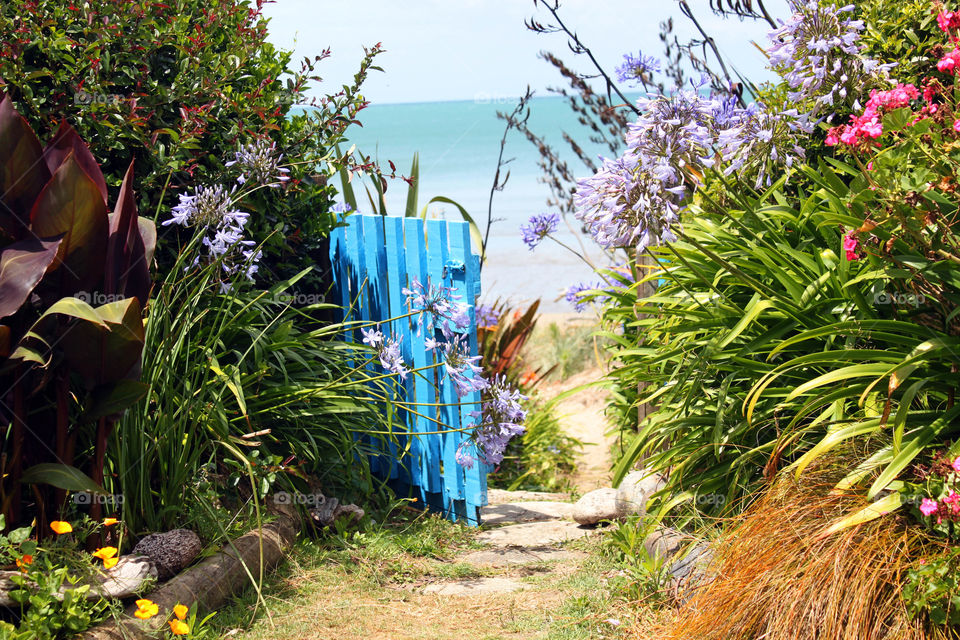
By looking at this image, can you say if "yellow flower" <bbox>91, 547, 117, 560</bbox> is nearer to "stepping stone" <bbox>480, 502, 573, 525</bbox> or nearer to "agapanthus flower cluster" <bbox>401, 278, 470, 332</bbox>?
"agapanthus flower cluster" <bbox>401, 278, 470, 332</bbox>

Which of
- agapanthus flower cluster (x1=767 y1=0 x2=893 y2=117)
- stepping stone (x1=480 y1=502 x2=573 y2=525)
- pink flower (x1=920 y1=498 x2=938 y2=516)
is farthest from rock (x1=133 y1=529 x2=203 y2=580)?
agapanthus flower cluster (x1=767 y1=0 x2=893 y2=117)

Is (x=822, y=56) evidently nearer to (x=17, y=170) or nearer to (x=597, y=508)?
(x=597, y=508)

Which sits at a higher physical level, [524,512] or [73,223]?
[73,223]

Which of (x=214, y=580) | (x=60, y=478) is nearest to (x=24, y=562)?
(x=60, y=478)

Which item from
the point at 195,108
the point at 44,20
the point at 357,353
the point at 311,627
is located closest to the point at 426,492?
the point at 357,353

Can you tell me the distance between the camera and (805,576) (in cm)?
251

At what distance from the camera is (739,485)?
10.4ft

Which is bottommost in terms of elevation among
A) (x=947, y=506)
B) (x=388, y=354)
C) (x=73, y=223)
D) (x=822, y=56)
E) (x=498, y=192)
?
(x=947, y=506)

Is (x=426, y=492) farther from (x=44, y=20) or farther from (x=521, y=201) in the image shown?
(x=521, y=201)

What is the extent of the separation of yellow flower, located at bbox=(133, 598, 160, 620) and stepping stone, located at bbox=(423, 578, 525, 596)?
119 cm

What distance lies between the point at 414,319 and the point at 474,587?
157 cm

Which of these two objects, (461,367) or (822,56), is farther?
(461,367)

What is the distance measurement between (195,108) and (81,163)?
3.29ft

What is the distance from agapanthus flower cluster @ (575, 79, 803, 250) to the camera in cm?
307
